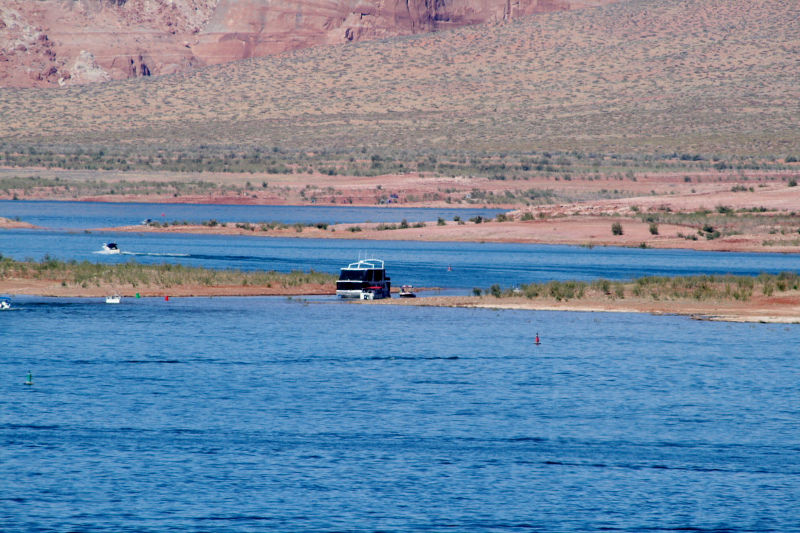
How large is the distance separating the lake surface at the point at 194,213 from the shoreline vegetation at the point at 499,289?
27.3 m

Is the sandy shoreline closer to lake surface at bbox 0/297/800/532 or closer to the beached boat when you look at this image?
the beached boat

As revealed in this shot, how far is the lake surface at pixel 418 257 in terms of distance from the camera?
167ft

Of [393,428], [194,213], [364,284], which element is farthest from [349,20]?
[393,428]

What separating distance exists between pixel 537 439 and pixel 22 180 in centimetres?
8858

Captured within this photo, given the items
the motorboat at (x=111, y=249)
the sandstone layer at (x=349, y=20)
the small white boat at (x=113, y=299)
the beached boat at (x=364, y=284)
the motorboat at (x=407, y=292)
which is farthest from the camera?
the sandstone layer at (x=349, y=20)

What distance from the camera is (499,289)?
41.9 metres

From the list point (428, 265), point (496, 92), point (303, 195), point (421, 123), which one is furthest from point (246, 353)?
point (496, 92)

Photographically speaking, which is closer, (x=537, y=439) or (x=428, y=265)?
(x=537, y=439)

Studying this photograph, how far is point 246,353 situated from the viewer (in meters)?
30.5

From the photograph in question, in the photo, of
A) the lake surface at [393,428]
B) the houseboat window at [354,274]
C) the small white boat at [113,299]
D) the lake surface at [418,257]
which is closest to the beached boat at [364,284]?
the houseboat window at [354,274]

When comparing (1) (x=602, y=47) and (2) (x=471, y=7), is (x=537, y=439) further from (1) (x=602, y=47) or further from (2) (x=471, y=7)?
(2) (x=471, y=7)

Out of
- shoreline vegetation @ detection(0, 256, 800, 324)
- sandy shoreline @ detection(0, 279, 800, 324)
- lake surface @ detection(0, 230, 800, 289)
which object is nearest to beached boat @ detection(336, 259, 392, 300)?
sandy shoreline @ detection(0, 279, 800, 324)

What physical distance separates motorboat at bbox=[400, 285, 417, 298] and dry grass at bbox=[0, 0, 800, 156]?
7948cm

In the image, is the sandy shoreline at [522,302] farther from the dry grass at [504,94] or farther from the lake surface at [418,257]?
the dry grass at [504,94]
